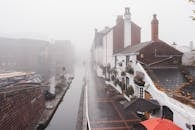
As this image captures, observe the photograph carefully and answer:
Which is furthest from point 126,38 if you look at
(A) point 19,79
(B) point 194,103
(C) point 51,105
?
(B) point 194,103

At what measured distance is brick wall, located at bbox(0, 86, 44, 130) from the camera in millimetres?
13473

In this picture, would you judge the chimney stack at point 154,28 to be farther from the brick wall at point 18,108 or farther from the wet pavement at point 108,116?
the brick wall at point 18,108

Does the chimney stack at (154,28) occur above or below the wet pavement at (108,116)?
above

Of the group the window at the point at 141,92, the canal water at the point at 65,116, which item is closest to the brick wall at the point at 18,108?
the canal water at the point at 65,116

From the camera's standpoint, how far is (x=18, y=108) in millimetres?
16156

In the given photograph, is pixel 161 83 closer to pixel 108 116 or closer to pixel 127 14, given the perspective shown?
pixel 108 116

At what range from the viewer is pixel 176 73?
62.2ft

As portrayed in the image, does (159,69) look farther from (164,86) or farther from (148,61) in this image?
(164,86)

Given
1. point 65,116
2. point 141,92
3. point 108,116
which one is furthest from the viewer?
point 65,116

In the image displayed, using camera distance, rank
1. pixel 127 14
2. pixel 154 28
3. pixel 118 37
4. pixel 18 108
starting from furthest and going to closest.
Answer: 1. pixel 118 37
2. pixel 127 14
3. pixel 154 28
4. pixel 18 108

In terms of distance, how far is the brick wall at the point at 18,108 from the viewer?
44.2ft

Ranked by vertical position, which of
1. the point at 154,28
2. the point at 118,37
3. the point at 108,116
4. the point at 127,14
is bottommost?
A: the point at 108,116

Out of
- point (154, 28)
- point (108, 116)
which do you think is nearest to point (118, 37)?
point (154, 28)

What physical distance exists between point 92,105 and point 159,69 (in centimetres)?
825
